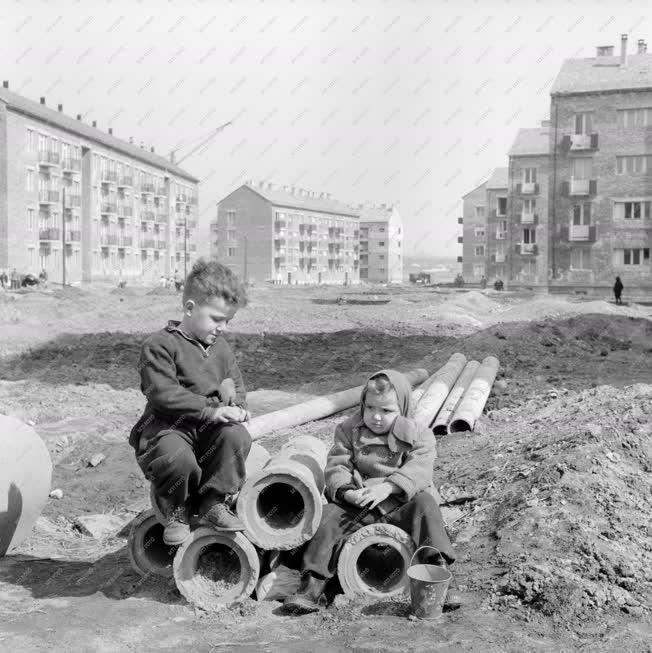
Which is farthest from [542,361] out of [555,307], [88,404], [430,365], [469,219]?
[469,219]

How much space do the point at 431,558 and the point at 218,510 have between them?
1.20 m

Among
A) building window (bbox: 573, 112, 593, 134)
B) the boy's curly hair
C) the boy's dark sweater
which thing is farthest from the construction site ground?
building window (bbox: 573, 112, 593, 134)

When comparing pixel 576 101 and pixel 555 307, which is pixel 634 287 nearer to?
pixel 576 101

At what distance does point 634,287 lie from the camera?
45031mm

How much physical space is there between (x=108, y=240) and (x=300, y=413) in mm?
66080

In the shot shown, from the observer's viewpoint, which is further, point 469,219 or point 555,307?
point 469,219

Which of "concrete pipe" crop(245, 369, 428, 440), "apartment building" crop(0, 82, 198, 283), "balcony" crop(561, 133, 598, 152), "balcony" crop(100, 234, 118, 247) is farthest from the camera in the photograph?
"balcony" crop(100, 234, 118, 247)

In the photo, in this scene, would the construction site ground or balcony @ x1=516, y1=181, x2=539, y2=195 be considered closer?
the construction site ground

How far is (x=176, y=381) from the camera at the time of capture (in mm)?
4508

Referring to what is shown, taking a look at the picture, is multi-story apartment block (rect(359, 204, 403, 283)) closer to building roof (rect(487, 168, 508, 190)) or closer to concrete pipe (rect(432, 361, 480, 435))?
building roof (rect(487, 168, 508, 190))

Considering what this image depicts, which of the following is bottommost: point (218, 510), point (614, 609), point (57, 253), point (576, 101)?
point (614, 609)

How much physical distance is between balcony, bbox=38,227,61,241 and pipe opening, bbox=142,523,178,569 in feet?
187

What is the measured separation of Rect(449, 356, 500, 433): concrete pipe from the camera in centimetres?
912

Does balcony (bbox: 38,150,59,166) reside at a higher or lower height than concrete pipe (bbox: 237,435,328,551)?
higher
